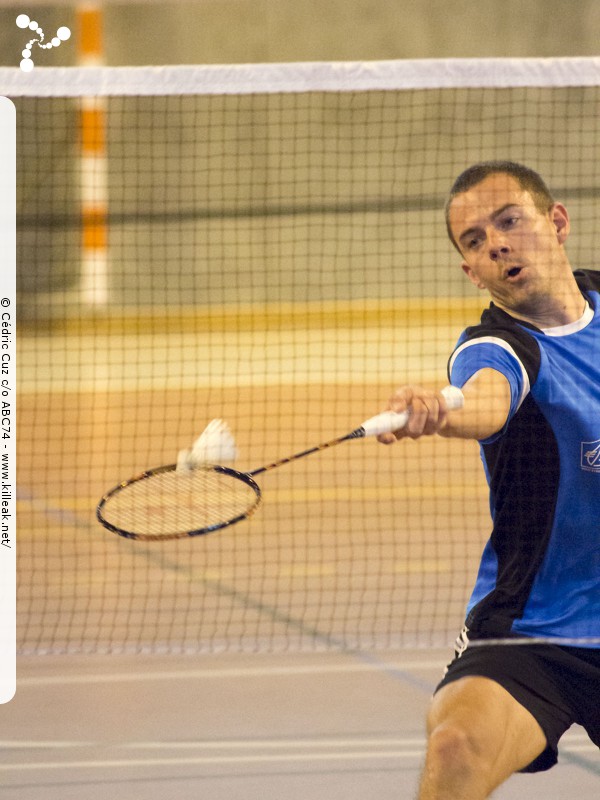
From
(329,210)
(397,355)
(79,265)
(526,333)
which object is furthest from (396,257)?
(526,333)

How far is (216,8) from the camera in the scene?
1178cm

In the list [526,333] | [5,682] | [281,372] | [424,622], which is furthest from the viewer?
[281,372]

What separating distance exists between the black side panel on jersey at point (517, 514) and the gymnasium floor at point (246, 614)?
3.32 feet

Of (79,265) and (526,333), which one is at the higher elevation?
(79,265)

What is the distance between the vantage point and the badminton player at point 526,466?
233 cm

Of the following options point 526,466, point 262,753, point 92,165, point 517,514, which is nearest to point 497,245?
point 526,466

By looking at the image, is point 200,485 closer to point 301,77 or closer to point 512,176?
point 512,176

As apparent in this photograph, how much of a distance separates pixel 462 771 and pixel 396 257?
996 cm

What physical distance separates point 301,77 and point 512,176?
5.70 feet

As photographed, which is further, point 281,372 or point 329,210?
point 329,210

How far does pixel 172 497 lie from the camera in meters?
3.17

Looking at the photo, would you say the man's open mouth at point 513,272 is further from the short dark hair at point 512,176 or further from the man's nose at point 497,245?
the short dark hair at point 512,176

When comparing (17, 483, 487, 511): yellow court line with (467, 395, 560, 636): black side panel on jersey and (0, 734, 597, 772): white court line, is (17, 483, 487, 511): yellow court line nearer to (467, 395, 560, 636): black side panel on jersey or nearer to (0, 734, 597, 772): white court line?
(0, 734, 597, 772): white court line

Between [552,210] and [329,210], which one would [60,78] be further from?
[329,210]
